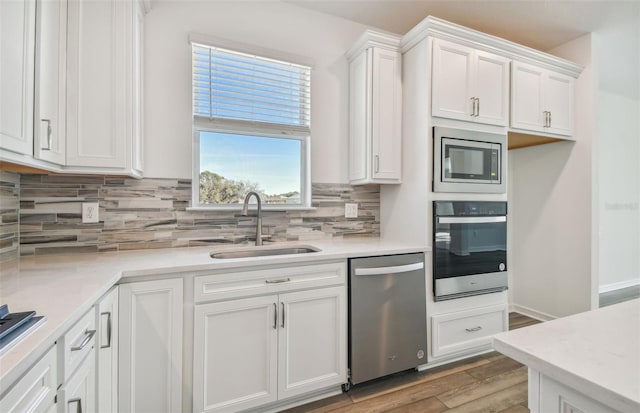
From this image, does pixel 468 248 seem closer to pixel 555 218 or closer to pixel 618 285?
pixel 555 218

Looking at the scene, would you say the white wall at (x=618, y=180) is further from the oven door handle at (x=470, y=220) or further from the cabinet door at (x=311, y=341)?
the cabinet door at (x=311, y=341)

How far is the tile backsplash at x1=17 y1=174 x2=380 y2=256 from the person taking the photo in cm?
179

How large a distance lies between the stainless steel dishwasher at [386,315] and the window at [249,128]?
895 millimetres

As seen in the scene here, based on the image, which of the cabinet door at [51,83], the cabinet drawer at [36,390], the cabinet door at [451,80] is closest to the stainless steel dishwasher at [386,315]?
the cabinet door at [451,80]

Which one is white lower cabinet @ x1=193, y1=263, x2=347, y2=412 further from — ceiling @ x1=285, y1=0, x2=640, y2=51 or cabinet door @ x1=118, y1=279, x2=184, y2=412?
ceiling @ x1=285, y1=0, x2=640, y2=51

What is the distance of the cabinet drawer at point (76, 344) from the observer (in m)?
0.90

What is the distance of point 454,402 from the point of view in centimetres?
185

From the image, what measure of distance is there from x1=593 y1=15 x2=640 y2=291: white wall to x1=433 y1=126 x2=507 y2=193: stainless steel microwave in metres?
2.63

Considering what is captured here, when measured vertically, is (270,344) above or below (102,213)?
below

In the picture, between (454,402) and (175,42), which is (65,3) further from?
(454,402)

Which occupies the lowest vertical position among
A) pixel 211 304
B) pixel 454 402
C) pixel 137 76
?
pixel 454 402

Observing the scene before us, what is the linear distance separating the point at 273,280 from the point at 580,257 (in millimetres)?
3012

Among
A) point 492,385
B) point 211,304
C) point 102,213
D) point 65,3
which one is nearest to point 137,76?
point 65,3

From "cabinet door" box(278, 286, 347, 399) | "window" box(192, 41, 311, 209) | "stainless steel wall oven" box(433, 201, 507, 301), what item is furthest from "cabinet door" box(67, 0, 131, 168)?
"stainless steel wall oven" box(433, 201, 507, 301)
